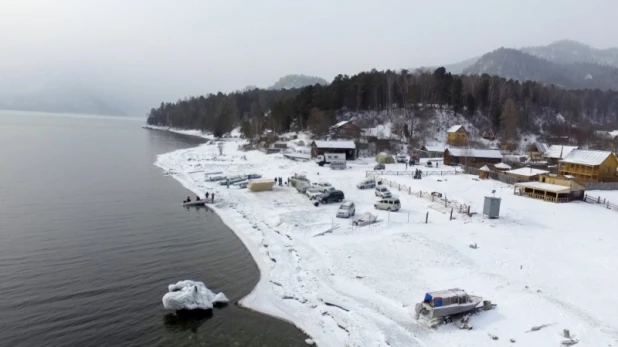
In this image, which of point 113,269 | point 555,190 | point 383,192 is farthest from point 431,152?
point 113,269

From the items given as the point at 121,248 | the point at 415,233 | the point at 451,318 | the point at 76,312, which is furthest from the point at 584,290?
the point at 121,248

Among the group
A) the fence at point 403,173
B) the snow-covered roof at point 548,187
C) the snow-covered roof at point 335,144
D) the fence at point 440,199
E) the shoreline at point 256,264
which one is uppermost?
the snow-covered roof at point 335,144

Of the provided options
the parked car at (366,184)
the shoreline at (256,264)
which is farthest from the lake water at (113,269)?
the parked car at (366,184)

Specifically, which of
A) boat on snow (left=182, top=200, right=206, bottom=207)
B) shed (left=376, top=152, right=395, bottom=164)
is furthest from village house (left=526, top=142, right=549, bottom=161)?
boat on snow (left=182, top=200, right=206, bottom=207)

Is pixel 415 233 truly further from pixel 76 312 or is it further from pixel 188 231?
pixel 76 312

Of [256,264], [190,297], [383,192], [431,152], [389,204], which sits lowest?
[256,264]

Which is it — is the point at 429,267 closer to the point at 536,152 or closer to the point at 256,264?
the point at 256,264

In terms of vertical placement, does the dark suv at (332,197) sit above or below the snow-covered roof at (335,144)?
below

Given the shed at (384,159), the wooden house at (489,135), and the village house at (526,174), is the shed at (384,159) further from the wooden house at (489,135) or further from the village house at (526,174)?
the wooden house at (489,135)
